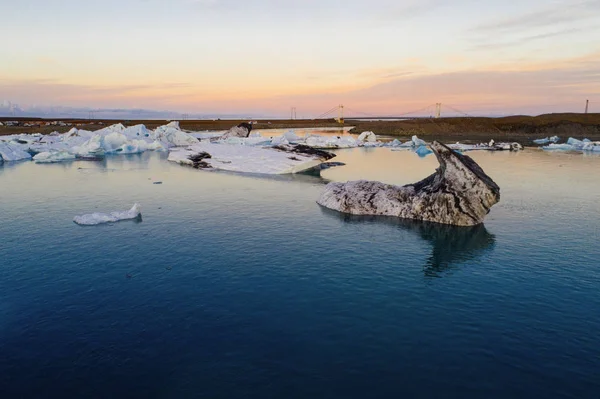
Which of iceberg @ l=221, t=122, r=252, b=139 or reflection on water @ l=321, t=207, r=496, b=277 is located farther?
iceberg @ l=221, t=122, r=252, b=139

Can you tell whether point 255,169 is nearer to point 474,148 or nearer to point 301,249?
point 301,249

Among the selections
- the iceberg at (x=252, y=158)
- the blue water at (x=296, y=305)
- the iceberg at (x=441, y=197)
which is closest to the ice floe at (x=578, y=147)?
the iceberg at (x=252, y=158)

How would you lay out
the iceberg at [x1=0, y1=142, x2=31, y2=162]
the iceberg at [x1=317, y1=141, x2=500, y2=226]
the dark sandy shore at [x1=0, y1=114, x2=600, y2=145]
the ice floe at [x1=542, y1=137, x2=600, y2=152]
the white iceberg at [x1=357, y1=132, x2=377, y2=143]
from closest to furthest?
1. the iceberg at [x1=317, y1=141, x2=500, y2=226]
2. the iceberg at [x1=0, y1=142, x2=31, y2=162]
3. the ice floe at [x1=542, y1=137, x2=600, y2=152]
4. the white iceberg at [x1=357, y1=132, x2=377, y2=143]
5. the dark sandy shore at [x1=0, y1=114, x2=600, y2=145]

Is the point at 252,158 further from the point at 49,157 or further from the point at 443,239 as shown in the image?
the point at 443,239

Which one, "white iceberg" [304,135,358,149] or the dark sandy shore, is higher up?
the dark sandy shore

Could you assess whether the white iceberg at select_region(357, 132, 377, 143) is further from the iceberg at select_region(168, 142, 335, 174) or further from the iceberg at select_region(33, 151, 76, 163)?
the iceberg at select_region(33, 151, 76, 163)

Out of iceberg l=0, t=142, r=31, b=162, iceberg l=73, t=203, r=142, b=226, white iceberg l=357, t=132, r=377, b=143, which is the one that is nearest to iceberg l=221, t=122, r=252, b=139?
white iceberg l=357, t=132, r=377, b=143

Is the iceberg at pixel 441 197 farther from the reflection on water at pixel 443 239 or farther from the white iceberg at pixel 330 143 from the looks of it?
the white iceberg at pixel 330 143
